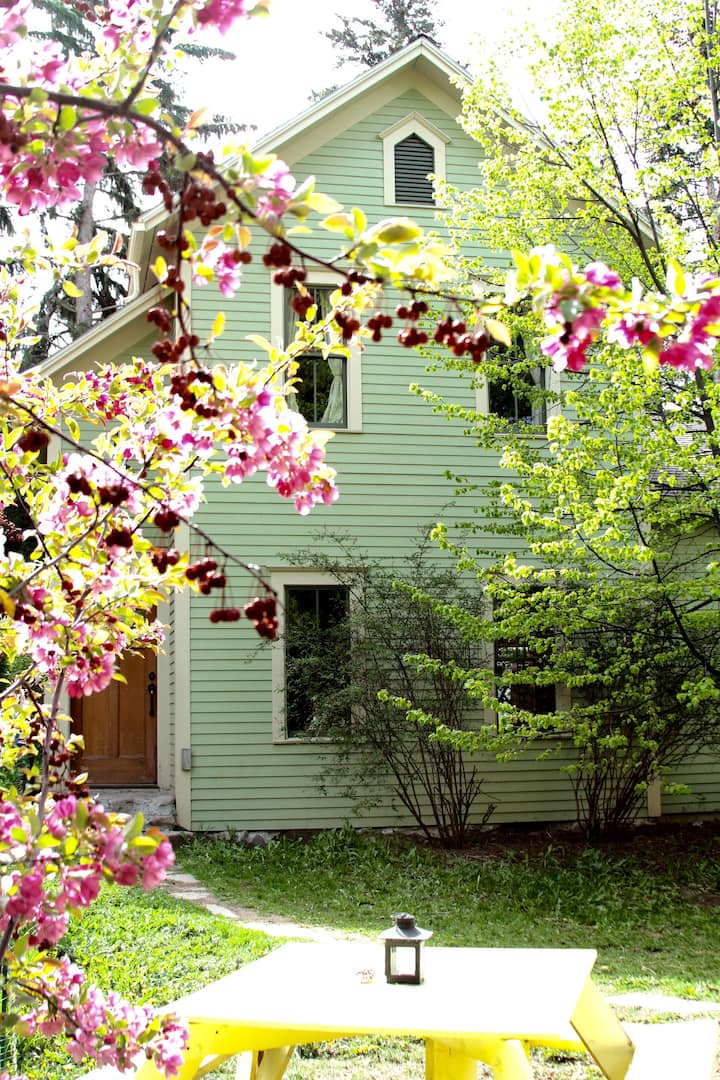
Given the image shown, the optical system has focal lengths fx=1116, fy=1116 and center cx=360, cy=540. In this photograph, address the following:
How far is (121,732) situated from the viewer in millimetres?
13109

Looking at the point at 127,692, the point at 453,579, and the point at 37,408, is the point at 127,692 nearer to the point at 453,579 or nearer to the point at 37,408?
the point at 453,579

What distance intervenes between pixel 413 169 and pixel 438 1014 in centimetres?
1097

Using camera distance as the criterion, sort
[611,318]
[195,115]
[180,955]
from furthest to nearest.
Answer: [180,955] → [195,115] → [611,318]

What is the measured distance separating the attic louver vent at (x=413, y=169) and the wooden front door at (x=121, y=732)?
20.2ft

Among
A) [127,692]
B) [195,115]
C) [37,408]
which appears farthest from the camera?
[127,692]

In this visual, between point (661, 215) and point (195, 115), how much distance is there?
26.1 feet

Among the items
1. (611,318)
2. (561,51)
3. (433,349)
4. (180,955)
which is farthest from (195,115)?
(433,349)

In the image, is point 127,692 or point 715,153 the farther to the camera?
Answer: point 127,692

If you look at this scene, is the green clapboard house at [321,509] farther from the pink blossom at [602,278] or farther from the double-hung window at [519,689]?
the pink blossom at [602,278]

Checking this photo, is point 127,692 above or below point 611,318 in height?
below

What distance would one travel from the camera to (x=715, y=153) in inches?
331

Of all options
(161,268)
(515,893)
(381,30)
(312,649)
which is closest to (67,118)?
(161,268)

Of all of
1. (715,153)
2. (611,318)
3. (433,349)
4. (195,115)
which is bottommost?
(611,318)

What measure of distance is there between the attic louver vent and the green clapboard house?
2 cm
